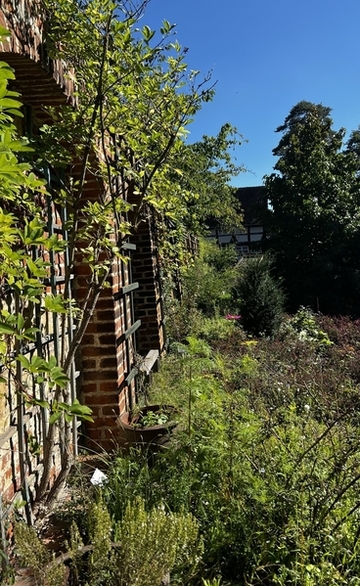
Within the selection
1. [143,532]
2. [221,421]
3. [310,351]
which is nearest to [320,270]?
[310,351]

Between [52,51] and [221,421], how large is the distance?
2.20 metres

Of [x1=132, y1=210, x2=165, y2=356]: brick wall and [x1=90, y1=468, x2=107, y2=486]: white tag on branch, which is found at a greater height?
[x1=132, y1=210, x2=165, y2=356]: brick wall

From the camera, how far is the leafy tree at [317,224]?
12.6 metres

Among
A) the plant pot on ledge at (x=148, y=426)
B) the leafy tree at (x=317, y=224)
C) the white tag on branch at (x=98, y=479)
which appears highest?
the leafy tree at (x=317, y=224)

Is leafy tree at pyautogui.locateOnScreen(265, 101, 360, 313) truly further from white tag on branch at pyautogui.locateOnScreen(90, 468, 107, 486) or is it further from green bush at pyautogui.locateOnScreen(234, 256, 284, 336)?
white tag on branch at pyautogui.locateOnScreen(90, 468, 107, 486)

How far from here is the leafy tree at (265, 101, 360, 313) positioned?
12.6 meters

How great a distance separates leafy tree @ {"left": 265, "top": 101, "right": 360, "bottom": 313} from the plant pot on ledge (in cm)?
958

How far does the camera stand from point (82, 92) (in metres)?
2.56

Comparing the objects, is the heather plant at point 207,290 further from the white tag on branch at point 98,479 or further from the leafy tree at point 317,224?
the white tag on branch at point 98,479


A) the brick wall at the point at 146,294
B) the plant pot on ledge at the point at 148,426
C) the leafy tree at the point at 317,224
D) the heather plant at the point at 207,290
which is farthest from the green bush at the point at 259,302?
the plant pot on ledge at the point at 148,426

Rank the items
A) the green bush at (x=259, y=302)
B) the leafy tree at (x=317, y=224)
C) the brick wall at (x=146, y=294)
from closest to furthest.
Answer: the brick wall at (x=146, y=294) → the green bush at (x=259, y=302) → the leafy tree at (x=317, y=224)

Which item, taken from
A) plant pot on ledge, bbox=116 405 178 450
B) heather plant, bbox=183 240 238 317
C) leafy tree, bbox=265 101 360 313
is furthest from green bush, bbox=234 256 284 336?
plant pot on ledge, bbox=116 405 178 450

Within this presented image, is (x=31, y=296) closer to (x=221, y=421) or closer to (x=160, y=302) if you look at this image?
(x=221, y=421)

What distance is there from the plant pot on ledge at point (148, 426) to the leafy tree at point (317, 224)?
958 cm
